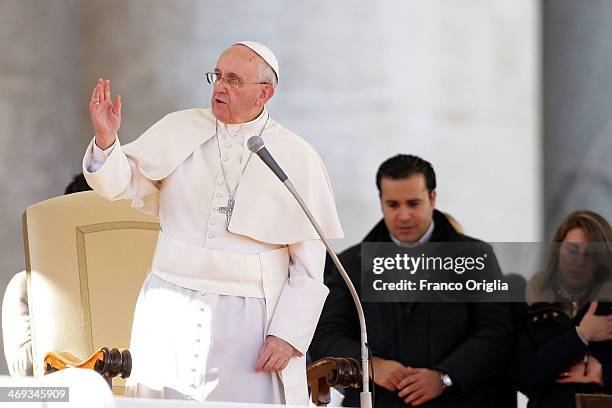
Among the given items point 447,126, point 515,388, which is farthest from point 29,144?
point 515,388

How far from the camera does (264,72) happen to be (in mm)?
4078

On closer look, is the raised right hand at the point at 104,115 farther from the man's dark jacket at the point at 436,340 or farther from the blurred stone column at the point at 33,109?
the blurred stone column at the point at 33,109

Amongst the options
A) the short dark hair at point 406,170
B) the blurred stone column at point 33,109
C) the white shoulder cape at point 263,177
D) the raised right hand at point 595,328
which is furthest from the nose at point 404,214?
the blurred stone column at point 33,109

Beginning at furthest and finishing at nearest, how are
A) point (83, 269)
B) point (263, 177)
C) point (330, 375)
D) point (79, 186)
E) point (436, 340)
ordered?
point (79, 186)
point (436, 340)
point (83, 269)
point (330, 375)
point (263, 177)

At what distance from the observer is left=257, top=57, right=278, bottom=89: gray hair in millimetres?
4070

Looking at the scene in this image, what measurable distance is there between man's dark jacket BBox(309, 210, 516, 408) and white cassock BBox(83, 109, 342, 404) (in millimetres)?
1141

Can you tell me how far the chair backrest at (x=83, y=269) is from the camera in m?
5.00

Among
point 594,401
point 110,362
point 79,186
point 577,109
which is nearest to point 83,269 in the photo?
point 79,186

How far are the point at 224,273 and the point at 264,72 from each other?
683 millimetres

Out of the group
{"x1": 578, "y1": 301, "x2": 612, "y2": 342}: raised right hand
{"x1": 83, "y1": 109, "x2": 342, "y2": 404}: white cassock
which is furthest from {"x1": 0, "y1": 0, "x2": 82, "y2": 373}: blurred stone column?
{"x1": 578, "y1": 301, "x2": 612, "y2": 342}: raised right hand

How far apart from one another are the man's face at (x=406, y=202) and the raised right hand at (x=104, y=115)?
2005mm

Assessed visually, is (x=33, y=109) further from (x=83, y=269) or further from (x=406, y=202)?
(x=406, y=202)

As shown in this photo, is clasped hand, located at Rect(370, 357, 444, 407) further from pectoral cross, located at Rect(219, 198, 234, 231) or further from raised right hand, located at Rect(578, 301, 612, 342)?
pectoral cross, located at Rect(219, 198, 234, 231)

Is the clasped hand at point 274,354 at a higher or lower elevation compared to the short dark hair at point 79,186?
lower
